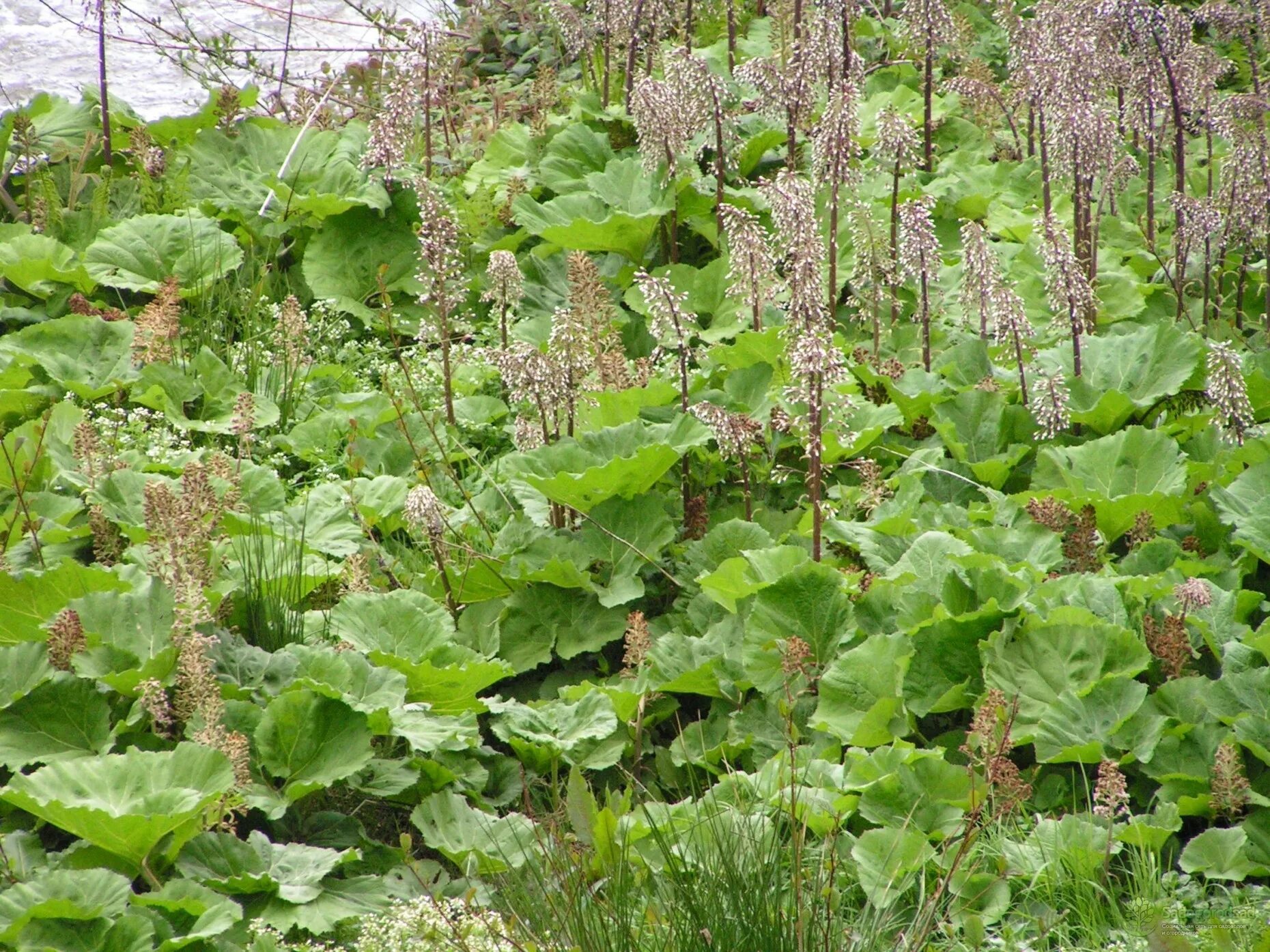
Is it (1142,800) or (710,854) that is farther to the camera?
(1142,800)

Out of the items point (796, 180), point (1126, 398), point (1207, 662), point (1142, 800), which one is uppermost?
point (796, 180)

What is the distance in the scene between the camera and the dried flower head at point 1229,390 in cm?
373

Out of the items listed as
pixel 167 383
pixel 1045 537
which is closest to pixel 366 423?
pixel 167 383

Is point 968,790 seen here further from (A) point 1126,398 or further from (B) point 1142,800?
(A) point 1126,398

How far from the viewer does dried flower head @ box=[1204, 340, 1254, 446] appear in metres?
3.73

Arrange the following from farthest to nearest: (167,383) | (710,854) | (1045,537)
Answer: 1. (167,383)
2. (1045,537)
3. (710,854)

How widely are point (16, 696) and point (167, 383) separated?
184cm

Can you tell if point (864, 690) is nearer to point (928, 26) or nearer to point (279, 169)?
point (928, 26)

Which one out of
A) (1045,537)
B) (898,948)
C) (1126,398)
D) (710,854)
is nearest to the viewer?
(898,948)

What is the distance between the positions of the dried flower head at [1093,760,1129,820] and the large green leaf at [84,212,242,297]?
3964 millimetres

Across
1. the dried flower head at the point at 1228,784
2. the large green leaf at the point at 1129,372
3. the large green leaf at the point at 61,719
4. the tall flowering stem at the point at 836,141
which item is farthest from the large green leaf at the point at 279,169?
the dried flower head at the point at 1228,784

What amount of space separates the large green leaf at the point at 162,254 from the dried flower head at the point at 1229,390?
3761mm

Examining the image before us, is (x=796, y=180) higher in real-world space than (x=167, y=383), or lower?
higher

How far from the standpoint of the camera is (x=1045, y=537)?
3.53 meters
